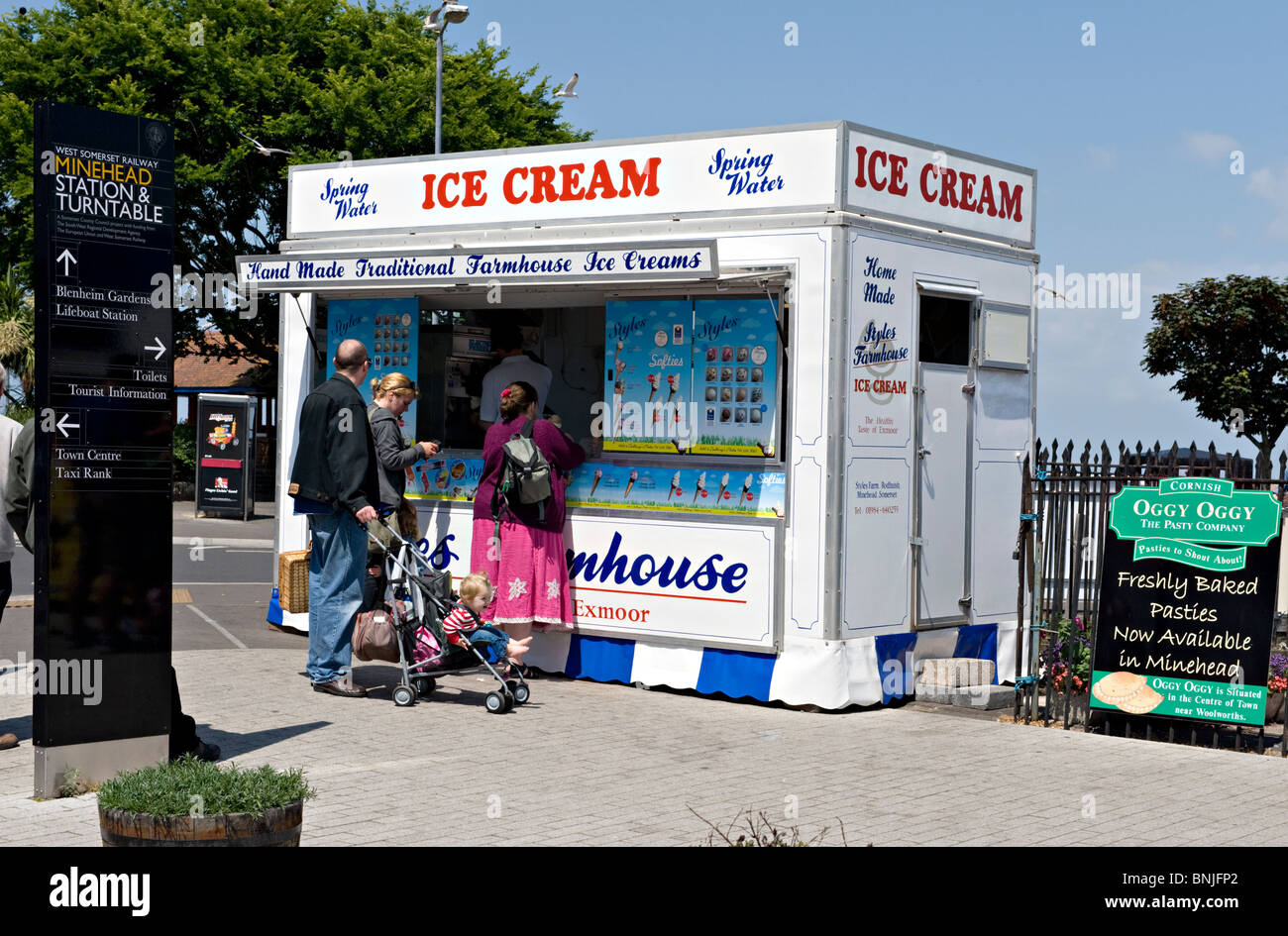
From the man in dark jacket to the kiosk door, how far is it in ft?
12.4

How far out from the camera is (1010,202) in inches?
471

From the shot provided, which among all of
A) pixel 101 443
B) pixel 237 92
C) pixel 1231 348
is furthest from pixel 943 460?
pixel 1231 348

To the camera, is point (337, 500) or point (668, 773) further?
point (337, 500)

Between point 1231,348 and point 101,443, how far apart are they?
4369 centimetres

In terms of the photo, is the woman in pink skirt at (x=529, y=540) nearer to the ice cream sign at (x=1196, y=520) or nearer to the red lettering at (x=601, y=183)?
the red lettering at (x=601, y=183)

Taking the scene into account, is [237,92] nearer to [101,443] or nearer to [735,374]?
[735,374]

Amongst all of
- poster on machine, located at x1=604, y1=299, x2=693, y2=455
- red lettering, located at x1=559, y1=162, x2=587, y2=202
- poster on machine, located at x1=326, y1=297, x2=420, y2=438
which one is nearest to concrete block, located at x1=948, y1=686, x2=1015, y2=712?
poster on machine, located at x1=604, y1=299, x2=693, y2=455

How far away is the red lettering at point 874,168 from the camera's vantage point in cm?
1065

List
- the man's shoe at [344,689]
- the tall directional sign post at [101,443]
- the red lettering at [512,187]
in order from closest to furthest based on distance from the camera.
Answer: the tall directional sign post at [101,443] < the man's shoe at [344,689] < the red lettering at [512,187]

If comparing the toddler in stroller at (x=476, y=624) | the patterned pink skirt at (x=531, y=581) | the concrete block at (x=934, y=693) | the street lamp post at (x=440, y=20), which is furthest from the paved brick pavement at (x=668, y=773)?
the street lamp post at (x=440, y=20)

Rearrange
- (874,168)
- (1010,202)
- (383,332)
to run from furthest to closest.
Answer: (383,332) < (1010,202) < (874,168)

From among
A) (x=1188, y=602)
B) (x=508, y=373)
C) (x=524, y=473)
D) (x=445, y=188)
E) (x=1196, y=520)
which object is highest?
(x=445, y=188)

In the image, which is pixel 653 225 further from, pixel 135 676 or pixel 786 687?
pixel 135 676

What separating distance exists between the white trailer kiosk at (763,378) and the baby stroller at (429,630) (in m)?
1.52
